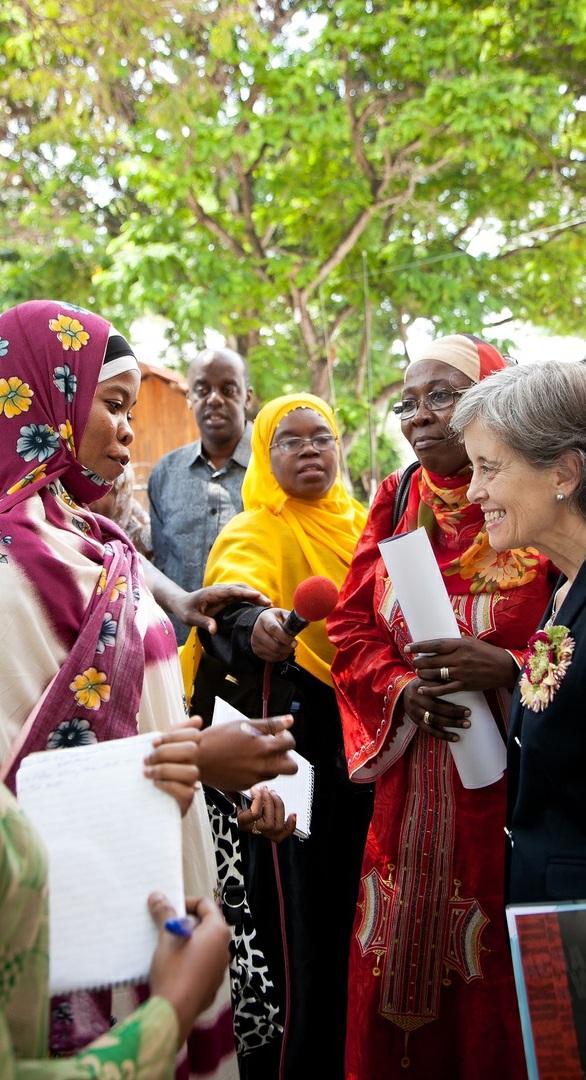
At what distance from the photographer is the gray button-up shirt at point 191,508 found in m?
4.61

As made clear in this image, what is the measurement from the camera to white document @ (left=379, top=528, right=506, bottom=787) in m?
2.60

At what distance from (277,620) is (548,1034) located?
5.42 ft

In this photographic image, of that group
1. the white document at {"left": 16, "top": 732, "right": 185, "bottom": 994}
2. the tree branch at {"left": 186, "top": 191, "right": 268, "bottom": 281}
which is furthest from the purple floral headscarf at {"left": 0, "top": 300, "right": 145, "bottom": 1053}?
the tree branch at {"left": 186, "top": 191, "right": 268, "bottom": 281}

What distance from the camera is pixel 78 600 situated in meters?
Answer: 2.16

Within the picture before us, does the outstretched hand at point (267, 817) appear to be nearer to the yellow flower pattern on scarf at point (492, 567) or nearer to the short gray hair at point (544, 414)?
the yellow flower pattern on scarf at point (492, 567)

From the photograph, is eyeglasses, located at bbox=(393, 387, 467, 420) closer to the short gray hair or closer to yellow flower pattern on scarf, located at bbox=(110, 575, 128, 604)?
the short gray hair

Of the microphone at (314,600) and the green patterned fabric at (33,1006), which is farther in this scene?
the microphone at (314,600)

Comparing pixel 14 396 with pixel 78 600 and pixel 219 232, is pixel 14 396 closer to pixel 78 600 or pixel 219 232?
pixel 78 600

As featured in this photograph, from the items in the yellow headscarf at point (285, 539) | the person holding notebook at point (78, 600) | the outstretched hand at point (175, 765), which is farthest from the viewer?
the yellow headscarf at point (285, 539)

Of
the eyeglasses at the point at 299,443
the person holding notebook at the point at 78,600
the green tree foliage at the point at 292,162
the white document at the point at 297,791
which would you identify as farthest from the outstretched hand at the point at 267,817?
the green tree foliage at the point at 292,162

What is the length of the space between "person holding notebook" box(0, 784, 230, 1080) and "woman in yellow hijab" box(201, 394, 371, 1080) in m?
1.64

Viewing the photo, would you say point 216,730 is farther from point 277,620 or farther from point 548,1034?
point 277,620

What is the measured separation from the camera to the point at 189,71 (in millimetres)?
8781

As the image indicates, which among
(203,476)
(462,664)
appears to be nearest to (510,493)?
(462,664)
